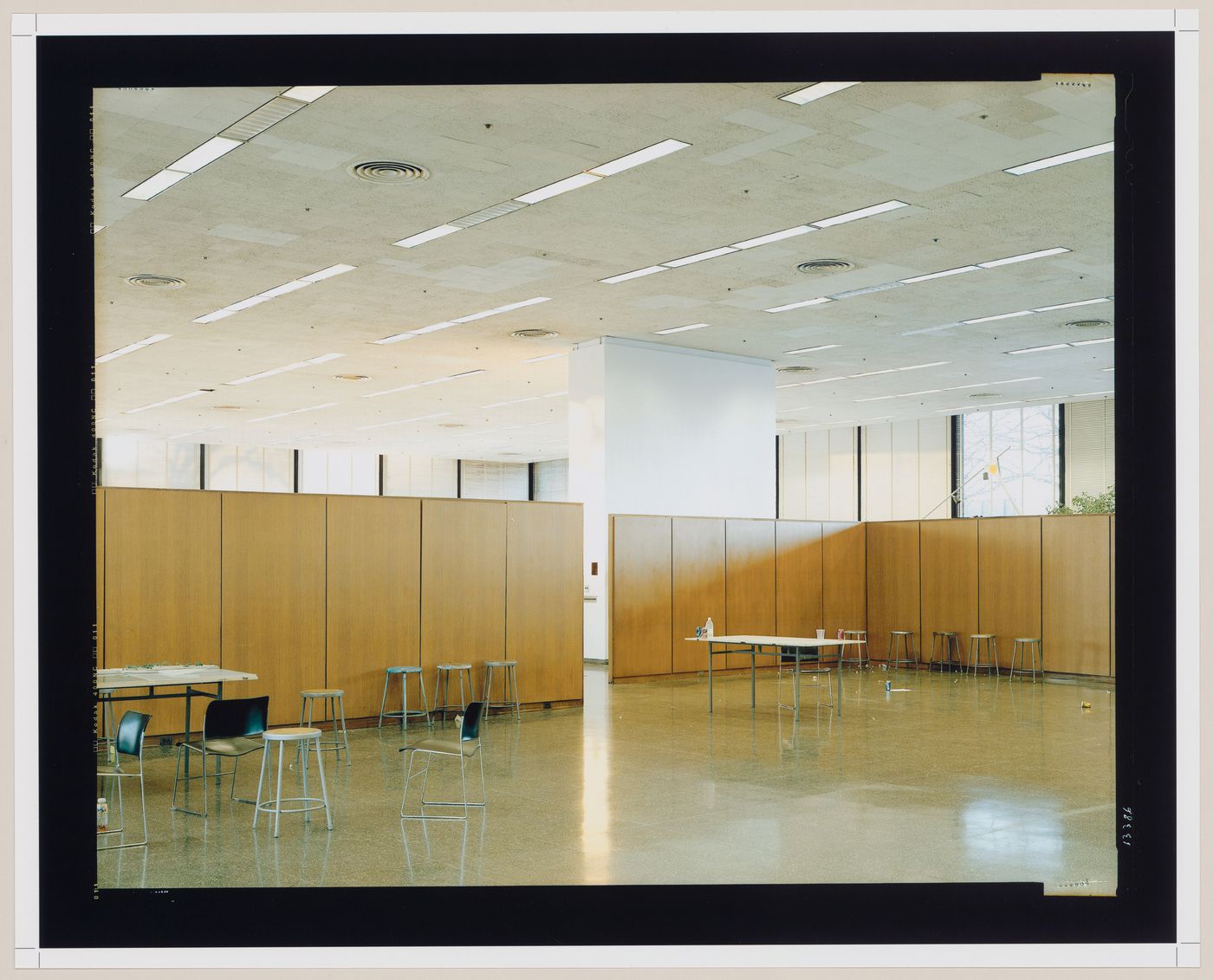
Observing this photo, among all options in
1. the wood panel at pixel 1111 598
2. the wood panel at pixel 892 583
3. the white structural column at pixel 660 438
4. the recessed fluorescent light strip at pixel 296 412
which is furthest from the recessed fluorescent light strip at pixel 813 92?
the recessed fluorescent light strip at pixel 296 412

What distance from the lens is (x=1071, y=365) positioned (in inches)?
790

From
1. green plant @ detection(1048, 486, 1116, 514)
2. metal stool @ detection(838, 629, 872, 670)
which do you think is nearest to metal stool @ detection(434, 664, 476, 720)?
metal stool @ detection(838, 629, 872, 670)

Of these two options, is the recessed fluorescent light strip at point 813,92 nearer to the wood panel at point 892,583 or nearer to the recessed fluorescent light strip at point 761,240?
the recessed fluorescent light strip at point 761,240

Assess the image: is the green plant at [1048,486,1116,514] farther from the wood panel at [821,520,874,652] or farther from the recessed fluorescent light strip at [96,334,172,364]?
the recessed fluorescent light strip at [96,334,172,364]

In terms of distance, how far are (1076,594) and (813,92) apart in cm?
1145

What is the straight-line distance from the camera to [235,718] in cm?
769

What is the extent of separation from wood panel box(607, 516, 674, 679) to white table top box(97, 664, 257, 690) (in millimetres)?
7830

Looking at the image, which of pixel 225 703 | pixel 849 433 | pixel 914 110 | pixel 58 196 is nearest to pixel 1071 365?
pixel 849 433

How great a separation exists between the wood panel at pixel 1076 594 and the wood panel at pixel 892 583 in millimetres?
2349

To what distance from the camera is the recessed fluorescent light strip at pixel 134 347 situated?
58.3 feet

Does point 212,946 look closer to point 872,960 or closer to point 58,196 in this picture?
point 872,960

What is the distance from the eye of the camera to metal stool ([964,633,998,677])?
59.5ft

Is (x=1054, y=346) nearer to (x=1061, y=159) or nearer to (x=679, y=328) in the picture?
(x=679, y=328)

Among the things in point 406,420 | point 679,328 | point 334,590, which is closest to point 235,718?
point 334,590
